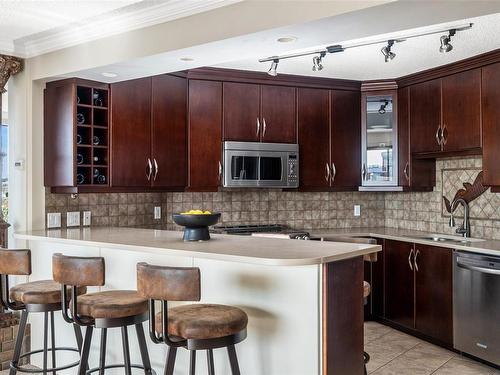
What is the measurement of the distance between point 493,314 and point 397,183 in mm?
1658

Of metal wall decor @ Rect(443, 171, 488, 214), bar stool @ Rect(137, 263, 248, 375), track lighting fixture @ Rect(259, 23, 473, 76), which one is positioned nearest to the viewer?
bar stool @ Rect(137, 263, 248, 375)

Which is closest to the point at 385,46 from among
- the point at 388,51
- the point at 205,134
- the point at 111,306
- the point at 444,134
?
the point at 388,51

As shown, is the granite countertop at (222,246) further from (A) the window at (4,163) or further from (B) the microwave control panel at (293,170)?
(B) the microwave control panel at (293,170)

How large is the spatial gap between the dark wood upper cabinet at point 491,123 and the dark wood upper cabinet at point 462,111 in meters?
0.08

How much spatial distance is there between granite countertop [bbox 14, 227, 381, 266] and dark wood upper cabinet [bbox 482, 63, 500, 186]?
5.61 ft

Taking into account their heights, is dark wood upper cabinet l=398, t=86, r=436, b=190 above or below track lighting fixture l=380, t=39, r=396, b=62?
below

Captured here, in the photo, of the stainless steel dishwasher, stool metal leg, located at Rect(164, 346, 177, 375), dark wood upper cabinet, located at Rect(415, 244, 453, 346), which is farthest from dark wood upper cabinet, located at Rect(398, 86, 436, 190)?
stool metal leg, located at Rect(164, 346, 177, 375)

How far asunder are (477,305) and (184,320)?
252cm

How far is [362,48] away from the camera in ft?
12.9

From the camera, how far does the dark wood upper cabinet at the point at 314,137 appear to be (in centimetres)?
497

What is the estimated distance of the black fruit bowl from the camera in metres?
3.09

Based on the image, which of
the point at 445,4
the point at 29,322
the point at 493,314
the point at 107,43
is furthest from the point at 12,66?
the point at 493,314

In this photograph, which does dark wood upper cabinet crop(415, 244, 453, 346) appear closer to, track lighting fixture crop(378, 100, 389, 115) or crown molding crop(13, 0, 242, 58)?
track lighting fixture crop(378, 100, 389, 115)

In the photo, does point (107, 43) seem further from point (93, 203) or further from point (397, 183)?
point (397, 183)
